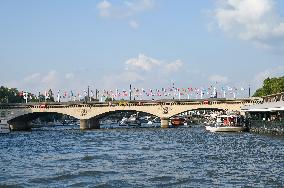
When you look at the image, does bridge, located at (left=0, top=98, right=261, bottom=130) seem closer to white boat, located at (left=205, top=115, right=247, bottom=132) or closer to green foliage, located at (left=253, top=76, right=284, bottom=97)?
green foliage, located at (left=253, top=76, right=284, bottom=97)

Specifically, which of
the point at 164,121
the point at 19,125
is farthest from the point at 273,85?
the point at 19,125

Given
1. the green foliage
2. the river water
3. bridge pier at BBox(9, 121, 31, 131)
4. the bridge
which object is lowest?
the river water

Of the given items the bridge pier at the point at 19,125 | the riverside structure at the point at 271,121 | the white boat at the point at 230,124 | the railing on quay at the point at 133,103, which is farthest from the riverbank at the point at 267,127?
the bridge pier at the point at 19,125

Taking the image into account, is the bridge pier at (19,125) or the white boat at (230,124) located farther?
the bridge pier at (19,125)

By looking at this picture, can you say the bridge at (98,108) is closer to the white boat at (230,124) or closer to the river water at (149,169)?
the white boat at (230,124)

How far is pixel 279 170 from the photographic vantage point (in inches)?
1804

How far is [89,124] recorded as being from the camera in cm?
17162

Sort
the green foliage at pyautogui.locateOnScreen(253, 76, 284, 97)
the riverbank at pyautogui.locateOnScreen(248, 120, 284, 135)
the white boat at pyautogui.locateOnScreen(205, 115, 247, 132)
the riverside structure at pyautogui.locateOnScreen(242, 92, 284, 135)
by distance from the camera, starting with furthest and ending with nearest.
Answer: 1. the green foliage at pyautogui.locateOnScreen(253, 76, 284, 97)
2. the white boat at pyautogui.locateOnScreen(205, 115, 247, 132)
3. the riverbank at pyautogui.locateOnScreen(248, 120, 284, 135)
4. the riverside structure at pyautogui.locateOnScreen(242, 92, 284, 135)

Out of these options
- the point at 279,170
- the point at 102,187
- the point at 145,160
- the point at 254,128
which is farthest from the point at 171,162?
the point at 254,128

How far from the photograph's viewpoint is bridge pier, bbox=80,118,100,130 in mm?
168000

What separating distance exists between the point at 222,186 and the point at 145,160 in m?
18.4

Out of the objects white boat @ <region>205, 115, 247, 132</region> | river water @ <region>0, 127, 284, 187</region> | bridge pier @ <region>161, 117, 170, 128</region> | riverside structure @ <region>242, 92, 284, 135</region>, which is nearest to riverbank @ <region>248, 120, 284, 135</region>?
riverside structure @ <region>242, 92, 284, 135</region>

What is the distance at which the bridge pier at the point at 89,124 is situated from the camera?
551 ft

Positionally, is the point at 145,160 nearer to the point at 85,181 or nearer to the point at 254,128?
the point at 85,181
